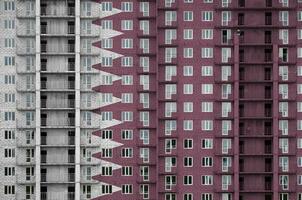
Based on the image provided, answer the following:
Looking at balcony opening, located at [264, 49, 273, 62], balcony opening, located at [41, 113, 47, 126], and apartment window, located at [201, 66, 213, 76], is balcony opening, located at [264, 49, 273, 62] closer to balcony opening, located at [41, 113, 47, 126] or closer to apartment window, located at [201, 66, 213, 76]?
apartment window, located at [201, 66, 213, 76]

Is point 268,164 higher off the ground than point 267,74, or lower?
lower

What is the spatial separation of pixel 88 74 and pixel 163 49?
11.8 metres

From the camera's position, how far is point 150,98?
92.8 metres

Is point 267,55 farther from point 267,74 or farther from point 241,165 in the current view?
point 241,165

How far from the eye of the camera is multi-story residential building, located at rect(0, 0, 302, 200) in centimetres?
9125

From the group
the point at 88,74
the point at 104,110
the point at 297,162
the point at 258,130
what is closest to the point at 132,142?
the point at 104,110

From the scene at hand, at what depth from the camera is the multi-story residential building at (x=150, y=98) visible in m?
91.2

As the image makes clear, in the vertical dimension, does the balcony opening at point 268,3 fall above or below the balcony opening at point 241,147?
above

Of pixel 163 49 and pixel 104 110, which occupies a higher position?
pixel 163 49

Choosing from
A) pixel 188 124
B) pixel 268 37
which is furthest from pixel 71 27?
pixel 268 37

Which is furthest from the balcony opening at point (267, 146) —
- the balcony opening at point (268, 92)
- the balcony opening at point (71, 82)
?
the balcony opening at point (71, 82)

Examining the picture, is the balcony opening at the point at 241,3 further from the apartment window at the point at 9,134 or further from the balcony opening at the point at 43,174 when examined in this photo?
the apartment window at the point at 9,134

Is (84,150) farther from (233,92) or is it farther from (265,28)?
(265,28)

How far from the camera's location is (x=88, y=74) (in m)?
92.6
